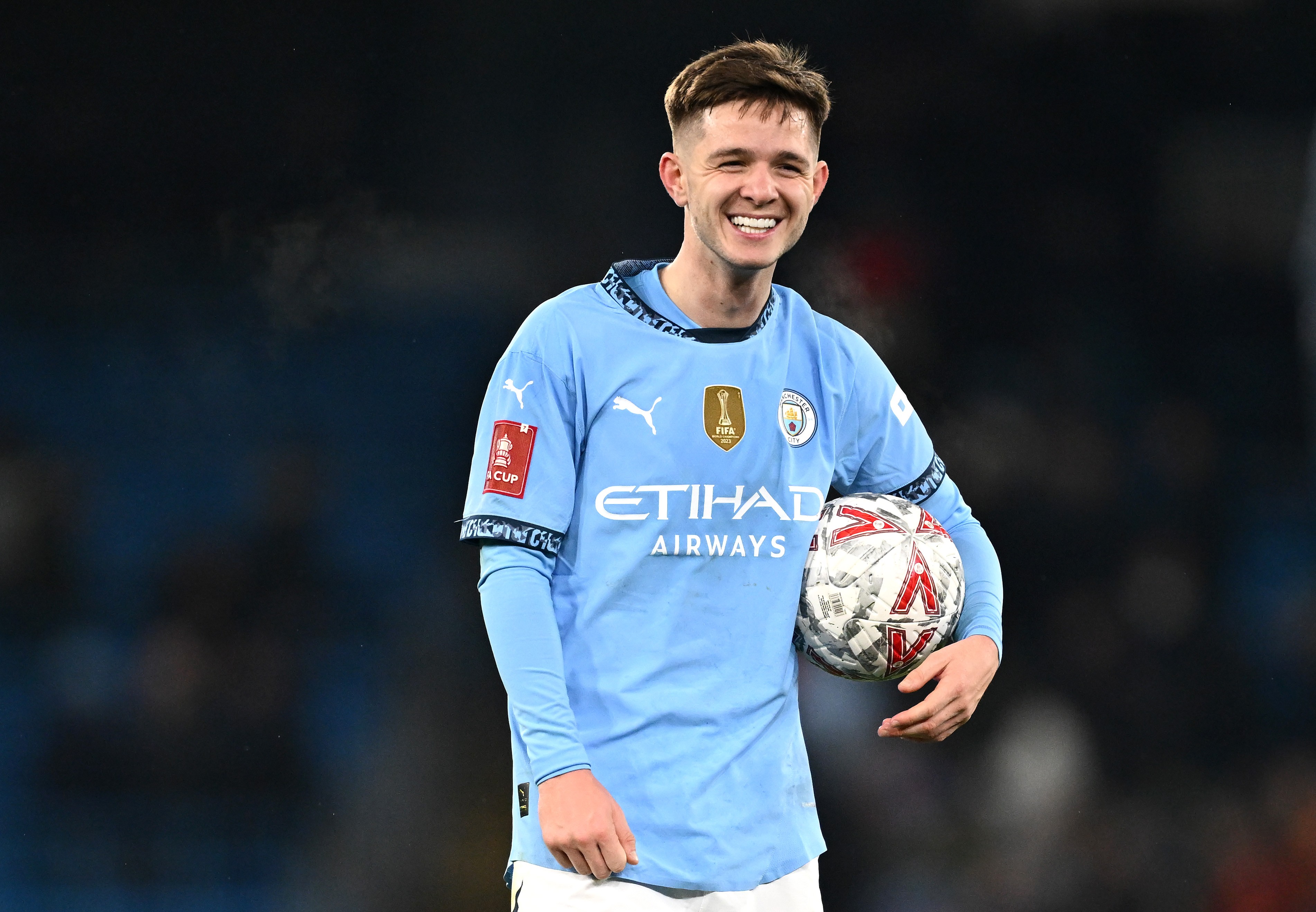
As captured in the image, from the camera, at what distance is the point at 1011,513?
3.80 metres

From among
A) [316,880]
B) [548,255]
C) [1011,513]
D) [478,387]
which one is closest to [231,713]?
[316,880]

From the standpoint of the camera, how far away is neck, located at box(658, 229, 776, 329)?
1929 mm

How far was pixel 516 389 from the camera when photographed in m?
1.81

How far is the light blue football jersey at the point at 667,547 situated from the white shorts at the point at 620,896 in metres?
0.02

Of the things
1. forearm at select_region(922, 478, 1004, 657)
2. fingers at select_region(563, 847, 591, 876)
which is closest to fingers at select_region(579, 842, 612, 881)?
fingers at select_region(563, 847, 591, 876)

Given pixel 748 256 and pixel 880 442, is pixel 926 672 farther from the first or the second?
pixel 748 256

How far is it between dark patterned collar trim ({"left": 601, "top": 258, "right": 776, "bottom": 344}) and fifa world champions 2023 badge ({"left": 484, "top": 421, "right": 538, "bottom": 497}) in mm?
269

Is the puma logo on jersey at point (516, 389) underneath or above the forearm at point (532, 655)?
above

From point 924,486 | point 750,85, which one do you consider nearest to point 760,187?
point 750,85

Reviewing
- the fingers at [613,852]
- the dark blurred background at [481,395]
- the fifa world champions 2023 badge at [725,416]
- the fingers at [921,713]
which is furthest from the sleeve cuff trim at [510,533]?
the dark blurred background at [481,395]

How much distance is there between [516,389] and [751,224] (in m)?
0.42

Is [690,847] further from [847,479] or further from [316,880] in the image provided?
[316,880]

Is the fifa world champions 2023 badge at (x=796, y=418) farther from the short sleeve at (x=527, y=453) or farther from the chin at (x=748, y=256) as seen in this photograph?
the short sleeve at (x=527, y=453)

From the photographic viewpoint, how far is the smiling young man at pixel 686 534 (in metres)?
1.76
